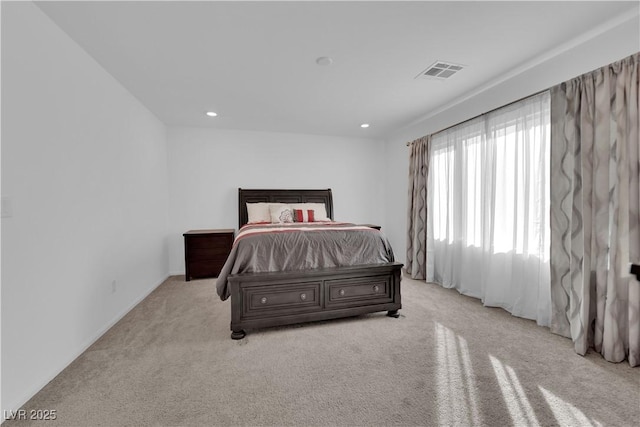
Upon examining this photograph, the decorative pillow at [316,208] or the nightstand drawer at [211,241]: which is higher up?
the decorative pillow at [316,208]

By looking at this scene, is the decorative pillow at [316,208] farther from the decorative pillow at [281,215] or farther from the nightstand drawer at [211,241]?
the nightstand drawer at [211,241]

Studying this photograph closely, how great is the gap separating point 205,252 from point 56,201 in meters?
2.27

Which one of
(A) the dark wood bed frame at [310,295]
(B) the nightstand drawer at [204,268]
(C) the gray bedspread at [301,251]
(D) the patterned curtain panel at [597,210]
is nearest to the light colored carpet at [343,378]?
Answer: (A) the dark wood bed frame at [310,295]

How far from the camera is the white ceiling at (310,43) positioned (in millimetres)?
1776

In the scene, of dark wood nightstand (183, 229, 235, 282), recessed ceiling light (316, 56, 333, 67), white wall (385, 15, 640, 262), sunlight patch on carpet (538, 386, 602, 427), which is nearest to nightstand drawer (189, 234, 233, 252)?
dark wood nightstand (183, 229, 235, 282)

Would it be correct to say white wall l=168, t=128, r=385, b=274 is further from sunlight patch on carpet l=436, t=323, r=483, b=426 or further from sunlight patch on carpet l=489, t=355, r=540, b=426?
sunlight patch on carpet l=489, t=355, r=540, b=426

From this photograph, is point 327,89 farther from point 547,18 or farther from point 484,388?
point 484,388

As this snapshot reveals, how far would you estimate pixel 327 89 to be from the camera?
3.01 meters

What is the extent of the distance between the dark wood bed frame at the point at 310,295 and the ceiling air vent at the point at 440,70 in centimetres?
193

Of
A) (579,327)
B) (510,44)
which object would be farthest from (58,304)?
(510,44)

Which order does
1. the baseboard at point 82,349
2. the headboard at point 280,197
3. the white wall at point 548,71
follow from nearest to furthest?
the baseboard at point 82,349, the white wall at point 548,71, the headboard at point 280,197

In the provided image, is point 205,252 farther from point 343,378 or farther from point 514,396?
point 514,396

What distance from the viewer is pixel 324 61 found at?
2.39 meters

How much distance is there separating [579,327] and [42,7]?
4.36 m
